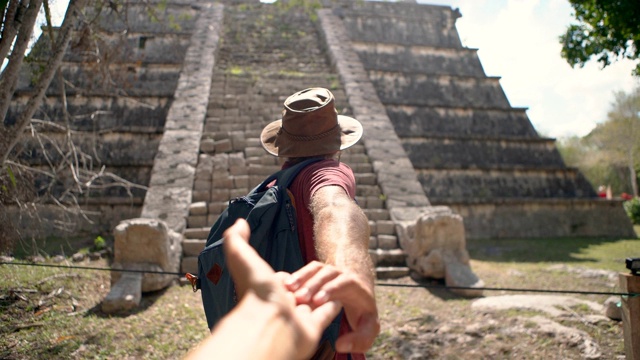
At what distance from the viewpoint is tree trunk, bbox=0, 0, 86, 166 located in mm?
3738

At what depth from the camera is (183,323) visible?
14.1 feet

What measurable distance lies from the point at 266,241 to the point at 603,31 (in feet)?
22.0

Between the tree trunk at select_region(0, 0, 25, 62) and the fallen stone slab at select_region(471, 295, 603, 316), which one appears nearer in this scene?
the tree trunk at select_region(0, 0, 25, 62)

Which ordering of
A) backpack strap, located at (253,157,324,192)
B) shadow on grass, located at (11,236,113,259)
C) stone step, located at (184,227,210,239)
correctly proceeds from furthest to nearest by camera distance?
stone step, located at (184,227,210,239) < shadow on grass, located at (11,236,113,259) < backpack strap, located at (253,157,324,192)

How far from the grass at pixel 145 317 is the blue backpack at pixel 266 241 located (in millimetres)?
2325

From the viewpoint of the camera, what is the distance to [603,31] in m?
6.67

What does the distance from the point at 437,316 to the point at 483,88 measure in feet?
26.0

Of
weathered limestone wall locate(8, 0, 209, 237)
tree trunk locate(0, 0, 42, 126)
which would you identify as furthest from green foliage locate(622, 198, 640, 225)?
tree trunk locate(0, 0, 42, 126)

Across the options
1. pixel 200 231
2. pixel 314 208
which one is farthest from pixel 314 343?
pixel 200 231

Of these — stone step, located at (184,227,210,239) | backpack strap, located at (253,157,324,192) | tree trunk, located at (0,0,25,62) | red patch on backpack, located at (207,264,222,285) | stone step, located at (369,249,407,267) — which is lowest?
stone step, located at (369,249,407,267)

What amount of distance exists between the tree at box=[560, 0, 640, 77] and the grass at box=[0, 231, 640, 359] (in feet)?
9.88

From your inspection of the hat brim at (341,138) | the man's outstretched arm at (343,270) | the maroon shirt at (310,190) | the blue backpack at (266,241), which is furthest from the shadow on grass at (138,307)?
the man's outstretched arm at (343,270)

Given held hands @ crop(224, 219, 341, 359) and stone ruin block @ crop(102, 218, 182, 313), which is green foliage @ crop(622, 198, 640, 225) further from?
held hands @ crop(224, 219, 341, 359)

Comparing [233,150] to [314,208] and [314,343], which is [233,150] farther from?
[314,343]
